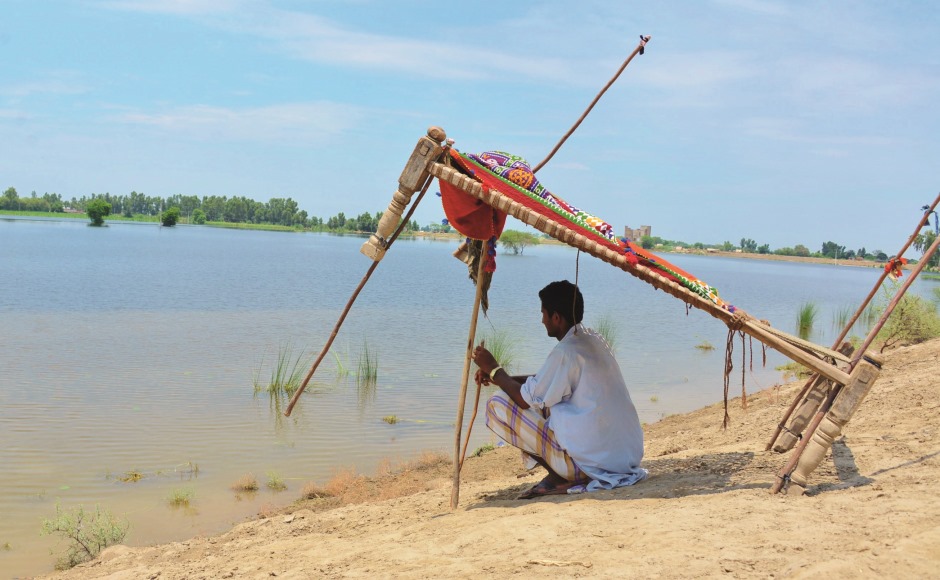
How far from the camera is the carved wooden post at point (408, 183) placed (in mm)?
4461

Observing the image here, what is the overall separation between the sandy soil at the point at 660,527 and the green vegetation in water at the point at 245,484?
0.91m

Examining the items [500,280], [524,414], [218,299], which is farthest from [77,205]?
[524,414]

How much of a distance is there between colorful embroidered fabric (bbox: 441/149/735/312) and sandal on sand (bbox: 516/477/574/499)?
138cm

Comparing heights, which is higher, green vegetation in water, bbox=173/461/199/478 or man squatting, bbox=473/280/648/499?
man squatting, bbox=473/280/648/499

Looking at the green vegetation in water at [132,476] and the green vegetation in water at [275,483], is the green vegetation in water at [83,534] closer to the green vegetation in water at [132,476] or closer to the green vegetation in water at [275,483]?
the green vegetation in water at [132,476]

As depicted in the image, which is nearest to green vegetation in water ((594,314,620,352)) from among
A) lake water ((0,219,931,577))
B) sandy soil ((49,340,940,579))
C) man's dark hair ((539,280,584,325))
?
lake water ((0,219,931,577))

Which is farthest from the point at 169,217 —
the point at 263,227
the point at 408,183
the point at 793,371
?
the point at 408,183

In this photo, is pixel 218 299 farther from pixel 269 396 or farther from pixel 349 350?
pixel 269 396

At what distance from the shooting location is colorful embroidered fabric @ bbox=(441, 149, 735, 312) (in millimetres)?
4203

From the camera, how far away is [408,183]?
14.8 ft

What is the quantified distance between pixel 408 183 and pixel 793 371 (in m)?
10.1

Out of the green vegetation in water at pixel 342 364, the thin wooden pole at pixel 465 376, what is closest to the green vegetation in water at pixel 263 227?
the green vegetation in water at pixel 342 364

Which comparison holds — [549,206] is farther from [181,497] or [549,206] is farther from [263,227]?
[263,227]

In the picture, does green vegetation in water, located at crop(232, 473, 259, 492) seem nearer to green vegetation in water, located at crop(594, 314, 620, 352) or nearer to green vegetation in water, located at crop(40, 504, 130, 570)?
green vegetation in water, located at crop(40, 504, 130, 570)
